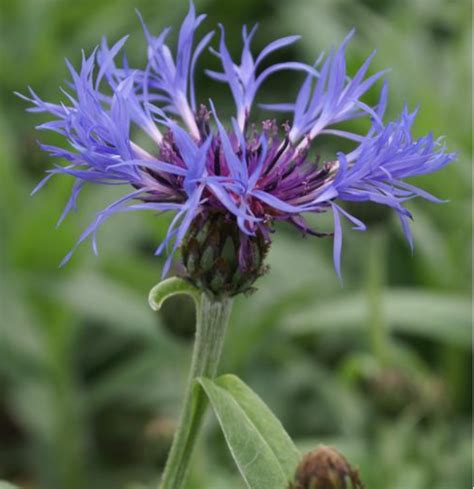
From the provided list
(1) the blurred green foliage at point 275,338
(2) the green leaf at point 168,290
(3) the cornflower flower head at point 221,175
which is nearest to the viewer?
(3) the cornflower flower head at point 221,175

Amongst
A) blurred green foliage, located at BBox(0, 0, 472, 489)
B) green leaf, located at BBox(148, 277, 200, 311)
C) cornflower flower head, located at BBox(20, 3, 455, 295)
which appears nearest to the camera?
cornflower flower head, located at BBox(20, 3, 455, 295)

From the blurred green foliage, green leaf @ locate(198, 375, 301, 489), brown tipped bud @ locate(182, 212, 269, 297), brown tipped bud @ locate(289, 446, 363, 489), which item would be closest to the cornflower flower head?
brown tipped bud @ locate(182, 212, 269, 297)

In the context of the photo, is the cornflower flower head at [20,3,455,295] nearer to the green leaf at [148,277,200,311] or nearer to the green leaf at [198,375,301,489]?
the green leaf at [148,277,200,311]

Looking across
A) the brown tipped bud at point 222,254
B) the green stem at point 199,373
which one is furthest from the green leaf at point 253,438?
the brown tipped bud at point 222,254

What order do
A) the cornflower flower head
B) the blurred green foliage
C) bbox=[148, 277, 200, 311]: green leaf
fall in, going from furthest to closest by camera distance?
the blurred green foliage
bbox=[148, 277, 200, 311]: green leaf
the cornflower flower head

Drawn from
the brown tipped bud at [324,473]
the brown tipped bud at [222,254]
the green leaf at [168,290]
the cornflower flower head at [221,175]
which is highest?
the cornflower flower head at [221,175]

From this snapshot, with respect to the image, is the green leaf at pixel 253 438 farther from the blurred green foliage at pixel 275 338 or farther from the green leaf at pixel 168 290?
the blurred green foliage at pixel 275 338
